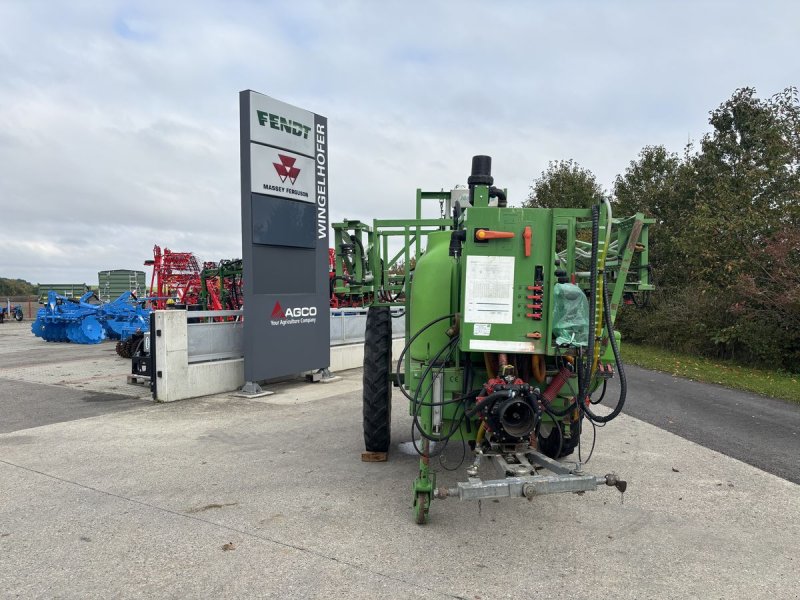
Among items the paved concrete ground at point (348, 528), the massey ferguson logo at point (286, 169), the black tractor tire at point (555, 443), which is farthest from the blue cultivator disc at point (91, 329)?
the black tractor tire at point (555, 443)

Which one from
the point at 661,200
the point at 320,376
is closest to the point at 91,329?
Result: the point at 320,376

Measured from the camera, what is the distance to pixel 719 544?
3.74 metres

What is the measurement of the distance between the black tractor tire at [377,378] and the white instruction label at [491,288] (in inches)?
70.6

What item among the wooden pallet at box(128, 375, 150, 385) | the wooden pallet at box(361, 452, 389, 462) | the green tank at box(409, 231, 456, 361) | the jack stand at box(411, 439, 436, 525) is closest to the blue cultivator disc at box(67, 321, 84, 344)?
the wooden pallet at box(128, 375, 150, 385)

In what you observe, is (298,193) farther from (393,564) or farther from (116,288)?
(116,288)

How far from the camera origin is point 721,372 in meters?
12.8

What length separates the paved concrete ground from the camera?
319 cm

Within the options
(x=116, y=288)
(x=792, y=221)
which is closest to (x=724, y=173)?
(x=792, y=221)

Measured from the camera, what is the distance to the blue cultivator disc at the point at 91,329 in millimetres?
18359

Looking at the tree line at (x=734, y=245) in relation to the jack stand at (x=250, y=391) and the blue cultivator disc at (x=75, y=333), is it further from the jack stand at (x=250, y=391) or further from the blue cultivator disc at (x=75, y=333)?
the blue cultivator disc at (x=75, y=333)

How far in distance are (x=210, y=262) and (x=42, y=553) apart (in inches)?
434

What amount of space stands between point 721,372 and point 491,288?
11754mm

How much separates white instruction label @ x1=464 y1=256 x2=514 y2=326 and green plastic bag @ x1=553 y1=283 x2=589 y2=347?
31cm

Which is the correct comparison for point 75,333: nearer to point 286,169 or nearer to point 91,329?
point 91,329
